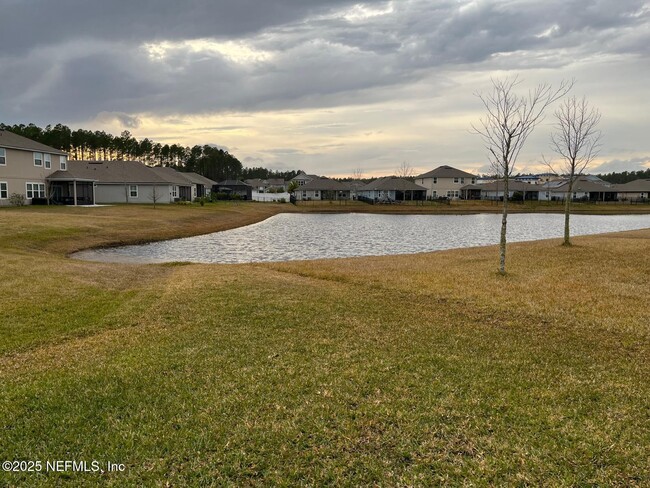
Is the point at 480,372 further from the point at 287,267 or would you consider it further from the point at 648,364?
the point at 287,267

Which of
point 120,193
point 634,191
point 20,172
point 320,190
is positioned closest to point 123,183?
point 120,193

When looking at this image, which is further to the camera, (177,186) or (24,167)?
(177,186)

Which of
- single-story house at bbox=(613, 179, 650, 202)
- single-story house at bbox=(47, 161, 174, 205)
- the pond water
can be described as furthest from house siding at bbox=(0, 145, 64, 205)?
single-story house at bbox=(613, 179, 650, 202)

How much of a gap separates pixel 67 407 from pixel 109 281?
10.9 metres

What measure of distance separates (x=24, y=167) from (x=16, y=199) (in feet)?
12.9

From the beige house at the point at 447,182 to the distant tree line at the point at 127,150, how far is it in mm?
74575

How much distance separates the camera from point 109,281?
638 inches

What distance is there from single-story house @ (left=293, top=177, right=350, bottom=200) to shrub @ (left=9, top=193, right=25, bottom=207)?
65.2 m

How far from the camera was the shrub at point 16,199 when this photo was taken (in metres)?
45.3

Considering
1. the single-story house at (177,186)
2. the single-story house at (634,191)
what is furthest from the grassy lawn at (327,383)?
the single-story house at (634,191)

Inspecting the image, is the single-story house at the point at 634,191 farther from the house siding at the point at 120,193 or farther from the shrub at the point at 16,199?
the shrub at the point at 16,199

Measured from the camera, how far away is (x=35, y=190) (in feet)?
163

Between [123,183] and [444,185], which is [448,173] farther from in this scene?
[123,183]

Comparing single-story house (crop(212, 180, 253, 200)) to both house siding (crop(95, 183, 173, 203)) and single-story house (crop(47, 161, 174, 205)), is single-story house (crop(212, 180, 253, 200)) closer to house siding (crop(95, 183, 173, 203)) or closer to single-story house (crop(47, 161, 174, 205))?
single-story house (crop(47, 161, 174, 205))
